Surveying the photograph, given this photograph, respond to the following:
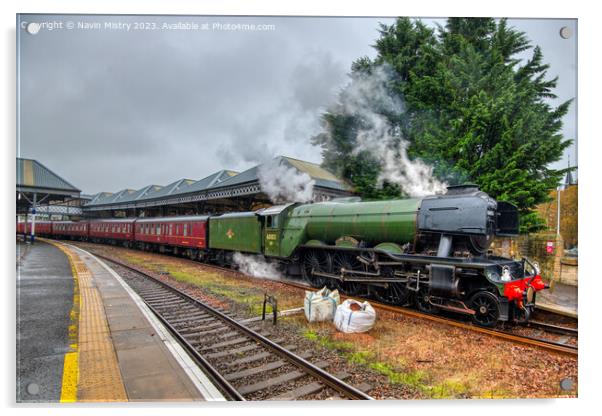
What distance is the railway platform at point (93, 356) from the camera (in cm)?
373

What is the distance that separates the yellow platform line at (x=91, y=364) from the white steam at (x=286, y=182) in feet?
18.4

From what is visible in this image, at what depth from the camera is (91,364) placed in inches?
160

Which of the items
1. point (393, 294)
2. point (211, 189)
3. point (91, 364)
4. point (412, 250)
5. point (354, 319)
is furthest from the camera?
point (211, 189)

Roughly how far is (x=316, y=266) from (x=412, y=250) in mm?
2917

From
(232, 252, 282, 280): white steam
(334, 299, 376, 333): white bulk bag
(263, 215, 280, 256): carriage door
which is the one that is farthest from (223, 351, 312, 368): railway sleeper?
(232, 252, 282, 280): white steam

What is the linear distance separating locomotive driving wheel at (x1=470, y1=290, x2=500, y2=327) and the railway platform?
444cm

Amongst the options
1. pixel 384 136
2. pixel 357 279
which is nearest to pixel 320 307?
pixel 357 279

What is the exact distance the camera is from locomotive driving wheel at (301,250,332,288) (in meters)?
8.76

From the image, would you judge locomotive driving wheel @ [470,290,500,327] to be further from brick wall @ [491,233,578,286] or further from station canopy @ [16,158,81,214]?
station canopy @ [16,158,81,214]

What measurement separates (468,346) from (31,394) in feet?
18.5

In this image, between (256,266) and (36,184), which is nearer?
(36,184)

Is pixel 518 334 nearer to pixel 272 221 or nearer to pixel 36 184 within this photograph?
pixel 272 221

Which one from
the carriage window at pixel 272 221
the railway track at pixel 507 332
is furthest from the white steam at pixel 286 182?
the railway track at pixel 507 332

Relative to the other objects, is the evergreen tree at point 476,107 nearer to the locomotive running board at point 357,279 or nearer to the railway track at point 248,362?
→ the locomotive running board at point 357,279
